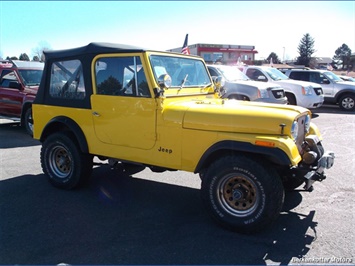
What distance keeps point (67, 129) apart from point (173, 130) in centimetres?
200

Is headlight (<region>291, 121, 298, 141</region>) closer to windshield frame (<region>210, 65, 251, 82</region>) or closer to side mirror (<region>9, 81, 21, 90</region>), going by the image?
windshield frame (<region>210, 65, 251, 82</region>)

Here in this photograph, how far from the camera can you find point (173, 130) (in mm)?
3803

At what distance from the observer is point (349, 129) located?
963 centimetres

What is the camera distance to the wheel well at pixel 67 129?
15.1 feet

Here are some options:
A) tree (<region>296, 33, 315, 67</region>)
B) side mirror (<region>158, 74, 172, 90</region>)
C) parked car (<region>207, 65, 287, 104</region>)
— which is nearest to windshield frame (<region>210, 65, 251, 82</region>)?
parked car (<region>207, 65, 287, 104</region>)

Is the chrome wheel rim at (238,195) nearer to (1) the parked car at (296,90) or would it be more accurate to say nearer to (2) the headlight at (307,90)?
(1) the parked car at (296,90)

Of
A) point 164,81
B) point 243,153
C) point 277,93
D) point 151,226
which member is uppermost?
point 164,81

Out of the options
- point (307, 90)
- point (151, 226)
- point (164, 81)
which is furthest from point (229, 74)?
point (151, 226)

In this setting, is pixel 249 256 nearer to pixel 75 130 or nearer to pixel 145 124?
pixel 145 124

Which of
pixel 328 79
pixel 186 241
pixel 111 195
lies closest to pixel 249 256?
pixel 186 241

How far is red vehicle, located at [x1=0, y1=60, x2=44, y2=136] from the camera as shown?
898 cm

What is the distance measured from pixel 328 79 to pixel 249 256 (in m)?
13.5

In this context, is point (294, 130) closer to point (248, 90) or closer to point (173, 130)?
point (173, 130)

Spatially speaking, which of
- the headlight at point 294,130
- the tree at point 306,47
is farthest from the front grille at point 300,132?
the tree at point 306,47
